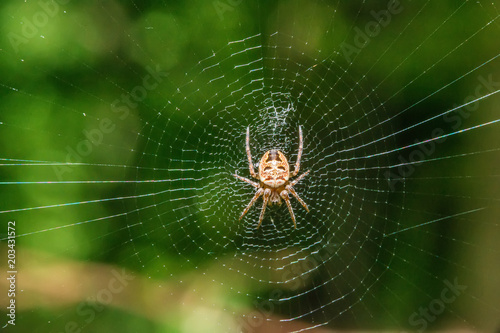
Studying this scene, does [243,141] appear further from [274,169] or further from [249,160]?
[274,169]

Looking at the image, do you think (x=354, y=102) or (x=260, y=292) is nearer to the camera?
(x=354, y=102)

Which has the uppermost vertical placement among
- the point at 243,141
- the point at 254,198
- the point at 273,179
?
the point at 243,141

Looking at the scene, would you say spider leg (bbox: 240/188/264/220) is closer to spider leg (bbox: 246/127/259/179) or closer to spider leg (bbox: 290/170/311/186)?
spider leg (bbox: 246/127/259/179)

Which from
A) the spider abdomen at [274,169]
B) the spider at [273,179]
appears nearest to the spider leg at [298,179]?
the spider at [273,179]

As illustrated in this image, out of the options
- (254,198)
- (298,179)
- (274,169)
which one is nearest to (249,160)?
(274,169)

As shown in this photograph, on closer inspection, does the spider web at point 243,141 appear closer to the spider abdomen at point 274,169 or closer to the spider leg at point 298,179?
the spider leg at point 298,179

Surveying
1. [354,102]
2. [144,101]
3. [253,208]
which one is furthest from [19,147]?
[354,102]

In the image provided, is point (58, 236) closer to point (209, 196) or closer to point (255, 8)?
point (209, 196)
